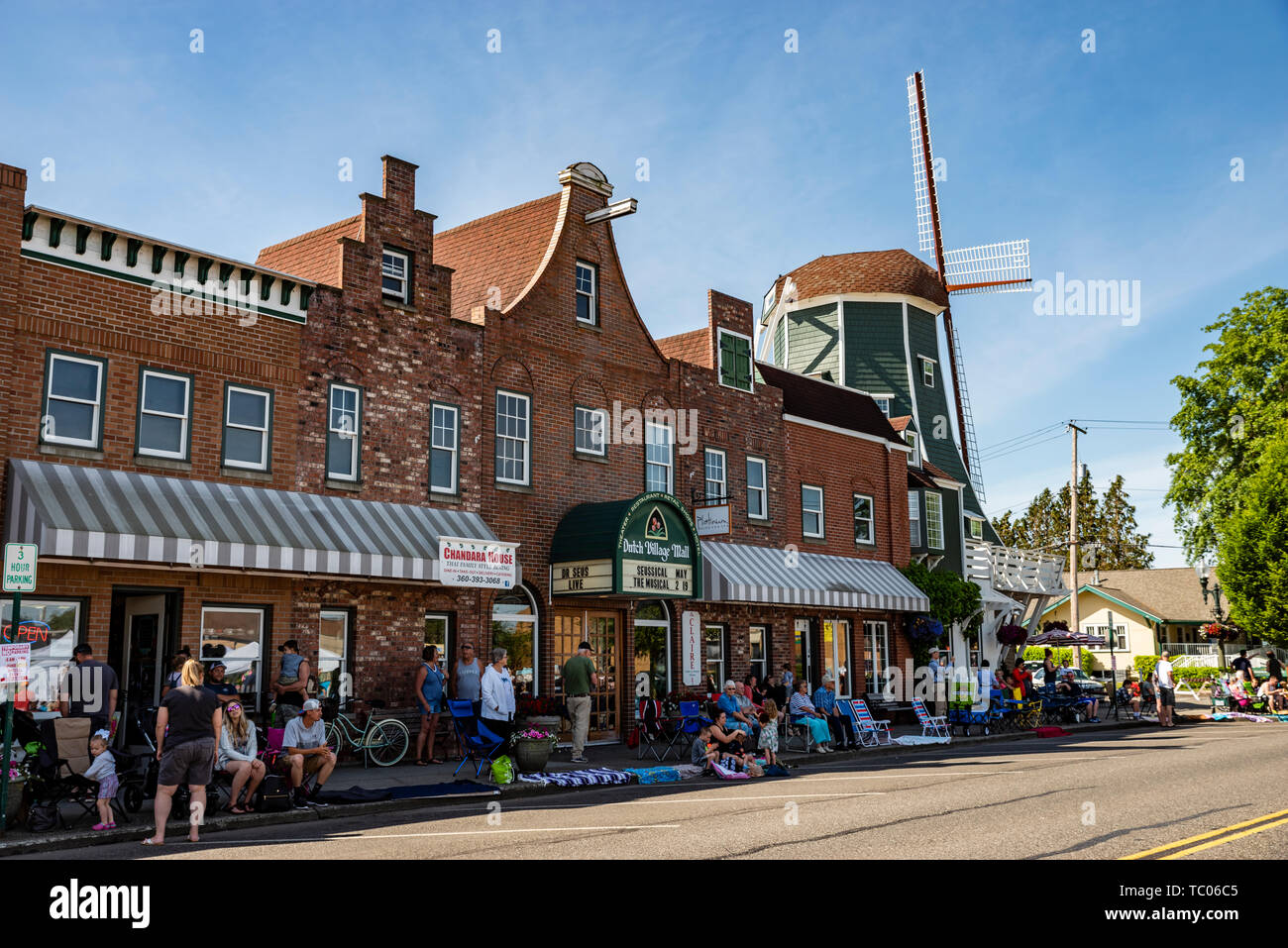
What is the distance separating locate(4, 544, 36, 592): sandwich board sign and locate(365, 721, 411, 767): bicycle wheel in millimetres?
7323

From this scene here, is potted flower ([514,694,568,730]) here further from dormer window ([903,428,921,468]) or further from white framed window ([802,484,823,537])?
dormer window ([903,428,921,468])

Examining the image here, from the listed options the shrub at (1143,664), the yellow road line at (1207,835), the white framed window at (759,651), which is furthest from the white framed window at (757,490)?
the shrub at (1143,664)

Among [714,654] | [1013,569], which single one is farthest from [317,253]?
[1013,569]

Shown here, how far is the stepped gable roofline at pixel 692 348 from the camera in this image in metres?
27.8

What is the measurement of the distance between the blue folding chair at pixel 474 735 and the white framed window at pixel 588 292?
996 cm

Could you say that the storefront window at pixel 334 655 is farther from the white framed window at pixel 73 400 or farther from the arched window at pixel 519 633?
the white framed window at pixel 73 400

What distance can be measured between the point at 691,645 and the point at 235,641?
35.2ft

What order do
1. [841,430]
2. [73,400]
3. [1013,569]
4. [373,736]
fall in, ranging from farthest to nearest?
[1013,569]
[841,430]
[373,736]
[73,400]


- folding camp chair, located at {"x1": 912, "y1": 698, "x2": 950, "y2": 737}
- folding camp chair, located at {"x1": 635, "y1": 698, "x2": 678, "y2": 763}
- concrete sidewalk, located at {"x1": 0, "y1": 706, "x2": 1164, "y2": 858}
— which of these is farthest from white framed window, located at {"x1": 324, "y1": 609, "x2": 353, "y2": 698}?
folding camp chair, located at {"x1": 912, "y1": 698, "x2": 950, "y2": 737}

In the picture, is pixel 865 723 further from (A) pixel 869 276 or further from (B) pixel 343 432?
(A) pixel 869 276

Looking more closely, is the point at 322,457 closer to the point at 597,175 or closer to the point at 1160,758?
the point at 597,175

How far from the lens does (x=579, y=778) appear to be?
1605 centimetres
